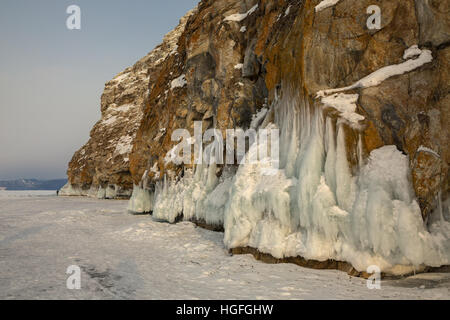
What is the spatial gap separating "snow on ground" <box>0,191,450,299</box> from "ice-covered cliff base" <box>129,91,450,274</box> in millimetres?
508

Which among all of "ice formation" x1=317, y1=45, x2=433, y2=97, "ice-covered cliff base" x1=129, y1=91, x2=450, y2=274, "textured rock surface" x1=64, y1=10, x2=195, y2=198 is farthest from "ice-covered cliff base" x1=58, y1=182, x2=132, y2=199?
"ice formation" x1=317, y1=45, x2=433, y2=97

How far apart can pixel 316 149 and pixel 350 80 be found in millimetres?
2160

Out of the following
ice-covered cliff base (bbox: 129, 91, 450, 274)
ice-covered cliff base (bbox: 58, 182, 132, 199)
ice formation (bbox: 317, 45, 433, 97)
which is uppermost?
ice formation (bbox: 317, 45, 433, 97)

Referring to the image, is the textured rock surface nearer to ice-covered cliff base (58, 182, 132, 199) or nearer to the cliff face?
Answer: ice-covered cliff base (58, 182, 132, 199)

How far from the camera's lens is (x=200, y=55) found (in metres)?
17.6

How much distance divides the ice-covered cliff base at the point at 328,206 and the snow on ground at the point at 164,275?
508mm

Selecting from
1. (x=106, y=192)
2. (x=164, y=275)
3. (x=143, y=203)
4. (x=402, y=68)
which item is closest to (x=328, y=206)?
(x=402, y=68)

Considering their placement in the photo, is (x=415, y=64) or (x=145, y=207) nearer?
(x=415, y=64)

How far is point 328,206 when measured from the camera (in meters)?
7.37

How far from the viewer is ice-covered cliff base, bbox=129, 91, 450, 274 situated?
640cm

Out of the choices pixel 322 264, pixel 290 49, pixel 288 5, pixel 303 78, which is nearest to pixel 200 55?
pixel 288 5

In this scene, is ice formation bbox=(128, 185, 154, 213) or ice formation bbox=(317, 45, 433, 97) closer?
ice formation bbox=(317, 45, 433, 97)

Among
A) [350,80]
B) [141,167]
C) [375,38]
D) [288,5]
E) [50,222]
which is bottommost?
[50,222]
